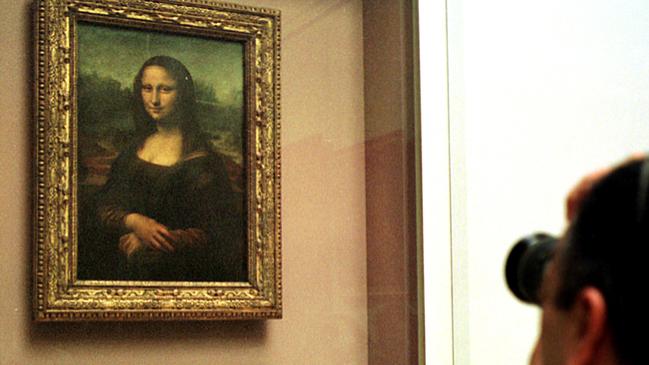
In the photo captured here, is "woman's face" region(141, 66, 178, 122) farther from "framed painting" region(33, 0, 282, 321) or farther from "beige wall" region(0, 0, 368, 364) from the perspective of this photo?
"beige wall" region(0, 0, 368, 364)

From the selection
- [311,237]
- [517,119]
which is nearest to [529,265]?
[311,237]

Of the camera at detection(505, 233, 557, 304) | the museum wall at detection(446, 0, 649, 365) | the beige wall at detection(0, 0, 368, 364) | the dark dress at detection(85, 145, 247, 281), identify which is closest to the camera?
the camera at detection(505, 233, 557, 304)

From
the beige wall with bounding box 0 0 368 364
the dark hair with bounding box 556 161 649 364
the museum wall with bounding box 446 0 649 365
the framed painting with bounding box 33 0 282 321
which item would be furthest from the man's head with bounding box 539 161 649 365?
the museum wall with bounding box 446 0 649 365

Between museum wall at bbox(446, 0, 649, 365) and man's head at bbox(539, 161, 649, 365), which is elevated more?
museum wall at bbox(446, 0, 649, 365)

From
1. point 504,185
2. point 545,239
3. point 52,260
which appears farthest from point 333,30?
point 545,239

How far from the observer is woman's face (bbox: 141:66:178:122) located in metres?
4.46

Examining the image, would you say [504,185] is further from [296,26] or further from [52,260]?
[52,260]

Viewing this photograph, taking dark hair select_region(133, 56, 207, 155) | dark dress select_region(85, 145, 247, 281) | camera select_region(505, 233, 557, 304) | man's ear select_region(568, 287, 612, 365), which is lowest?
man's ear select_region(568, 287, 612, 365)

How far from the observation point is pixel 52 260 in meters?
4.20

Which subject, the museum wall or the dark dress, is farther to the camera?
the museum wall

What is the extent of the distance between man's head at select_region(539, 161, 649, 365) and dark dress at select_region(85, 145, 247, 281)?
3.16 meters

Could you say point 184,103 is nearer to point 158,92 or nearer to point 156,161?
point 158,92

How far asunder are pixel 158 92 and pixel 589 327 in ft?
10.9

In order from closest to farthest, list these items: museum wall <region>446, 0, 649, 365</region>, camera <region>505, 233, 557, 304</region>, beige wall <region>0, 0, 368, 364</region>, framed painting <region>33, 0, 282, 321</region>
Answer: camera <region>505, 233, 557, 304</region>
framed painting <region>33, 0, 282, 321</region>
beige wall <region>0, 0, 368, 364</region>
museum wall <region>446, 0, 649, 365</region>
